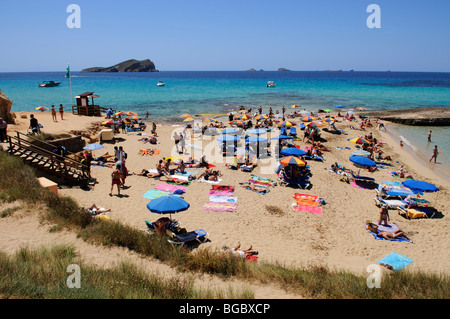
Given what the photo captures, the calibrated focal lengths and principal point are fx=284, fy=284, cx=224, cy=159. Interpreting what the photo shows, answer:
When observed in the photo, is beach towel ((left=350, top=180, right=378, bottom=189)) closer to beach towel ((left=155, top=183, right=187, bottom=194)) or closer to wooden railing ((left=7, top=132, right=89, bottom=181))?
beach towel ((left=155, top=183, right=187, bottom=194))

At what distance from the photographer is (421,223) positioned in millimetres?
10289

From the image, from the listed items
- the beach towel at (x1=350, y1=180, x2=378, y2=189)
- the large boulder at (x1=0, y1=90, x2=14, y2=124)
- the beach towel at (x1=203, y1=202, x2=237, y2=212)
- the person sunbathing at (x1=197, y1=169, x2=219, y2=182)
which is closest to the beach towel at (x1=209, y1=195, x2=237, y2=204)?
the beach towel at (x1=203, y1=202, x2=237, y2=212)

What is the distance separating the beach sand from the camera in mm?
8281

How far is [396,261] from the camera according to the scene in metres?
7.89

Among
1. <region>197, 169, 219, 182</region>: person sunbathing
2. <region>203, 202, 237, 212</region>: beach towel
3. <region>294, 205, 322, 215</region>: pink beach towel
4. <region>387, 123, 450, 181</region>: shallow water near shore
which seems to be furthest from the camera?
<region>387, 123, 450, 181</region>: shallow water near shore

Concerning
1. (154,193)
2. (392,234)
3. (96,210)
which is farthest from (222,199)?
(392,234)

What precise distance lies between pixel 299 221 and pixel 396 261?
317 cm

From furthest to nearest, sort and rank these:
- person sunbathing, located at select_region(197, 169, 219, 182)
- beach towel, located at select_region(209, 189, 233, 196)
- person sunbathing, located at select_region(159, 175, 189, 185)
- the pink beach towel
→ 1. person sunbathing, located at select_region(197, 169, 219, 182)
2. person sunbathing, located at select_region(159, 175, 189, 185)
3. beach towel, located at select_region(209, 189, 233, 196)
4. the pink beach towel

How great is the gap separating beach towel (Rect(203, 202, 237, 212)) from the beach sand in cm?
21

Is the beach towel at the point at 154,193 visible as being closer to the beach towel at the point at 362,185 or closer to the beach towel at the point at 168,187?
the beach towel at the point at 168,187

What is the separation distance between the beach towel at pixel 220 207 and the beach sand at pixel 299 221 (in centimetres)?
21

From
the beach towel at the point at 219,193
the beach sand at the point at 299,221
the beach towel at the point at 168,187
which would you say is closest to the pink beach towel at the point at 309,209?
the beach sand at the point at 299,221

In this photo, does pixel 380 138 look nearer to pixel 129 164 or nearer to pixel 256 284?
pixel 129 164
